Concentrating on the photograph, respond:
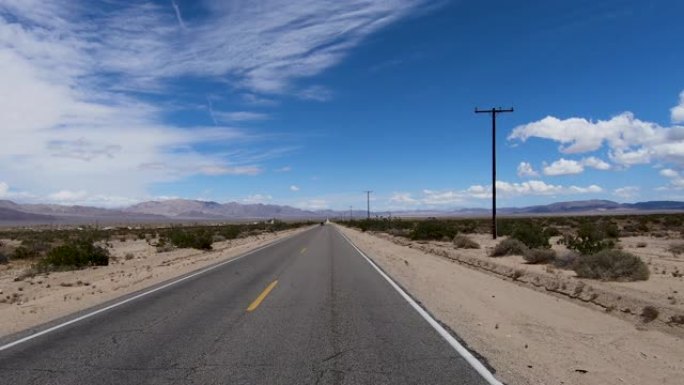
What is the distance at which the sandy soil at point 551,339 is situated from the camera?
7.00 metres

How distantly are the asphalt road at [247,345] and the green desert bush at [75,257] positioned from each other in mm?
15960

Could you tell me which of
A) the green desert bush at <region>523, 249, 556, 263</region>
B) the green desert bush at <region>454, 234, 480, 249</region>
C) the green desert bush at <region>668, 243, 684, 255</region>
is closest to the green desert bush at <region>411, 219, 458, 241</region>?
the green desert bush at <region>454, 234, 480, 249</region>

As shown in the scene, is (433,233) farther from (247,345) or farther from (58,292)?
(247,345)

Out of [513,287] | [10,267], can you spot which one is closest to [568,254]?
[513,287]

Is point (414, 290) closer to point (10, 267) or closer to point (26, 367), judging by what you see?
point (26, 367)

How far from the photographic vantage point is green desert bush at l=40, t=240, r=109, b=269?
89.2 feet

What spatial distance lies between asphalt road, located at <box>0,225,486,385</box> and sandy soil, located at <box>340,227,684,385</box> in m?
0.70

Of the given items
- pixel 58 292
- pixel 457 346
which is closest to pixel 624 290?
pixel 457 346

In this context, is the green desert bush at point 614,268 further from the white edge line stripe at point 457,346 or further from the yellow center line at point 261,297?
the yellow center line at point 261,297

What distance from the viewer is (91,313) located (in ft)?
39.4

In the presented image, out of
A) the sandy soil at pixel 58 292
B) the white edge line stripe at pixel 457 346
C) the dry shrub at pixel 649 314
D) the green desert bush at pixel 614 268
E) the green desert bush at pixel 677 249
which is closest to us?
the white edge line stripe at pixel 457 346

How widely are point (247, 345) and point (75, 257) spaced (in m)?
22.6

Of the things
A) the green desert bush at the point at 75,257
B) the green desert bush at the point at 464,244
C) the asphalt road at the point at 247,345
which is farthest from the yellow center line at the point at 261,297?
the green desert bush at the point at 464,244

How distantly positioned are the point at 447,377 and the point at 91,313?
8.31 m
